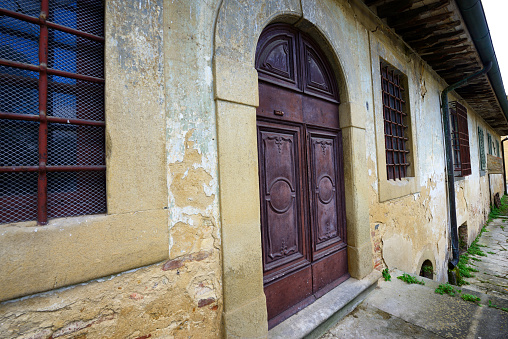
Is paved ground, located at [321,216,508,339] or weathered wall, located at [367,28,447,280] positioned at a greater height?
weathered wall, located at [367,28,447,280]

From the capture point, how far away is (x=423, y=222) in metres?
4.66

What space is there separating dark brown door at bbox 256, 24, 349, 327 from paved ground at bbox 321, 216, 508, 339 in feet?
1.41

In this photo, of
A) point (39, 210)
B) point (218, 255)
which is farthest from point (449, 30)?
point (39, 210)

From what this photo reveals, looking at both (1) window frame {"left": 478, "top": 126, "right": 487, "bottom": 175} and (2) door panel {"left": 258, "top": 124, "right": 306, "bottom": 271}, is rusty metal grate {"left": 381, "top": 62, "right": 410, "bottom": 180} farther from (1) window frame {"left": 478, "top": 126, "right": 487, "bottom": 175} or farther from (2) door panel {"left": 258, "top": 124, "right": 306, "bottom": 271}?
(1) window frame {"left": 478, "top": 126, "right": 487, "bottom": 175}

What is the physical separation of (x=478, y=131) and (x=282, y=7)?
12376 mm

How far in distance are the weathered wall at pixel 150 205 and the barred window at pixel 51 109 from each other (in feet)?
0.42

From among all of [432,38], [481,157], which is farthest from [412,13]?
[481,157]

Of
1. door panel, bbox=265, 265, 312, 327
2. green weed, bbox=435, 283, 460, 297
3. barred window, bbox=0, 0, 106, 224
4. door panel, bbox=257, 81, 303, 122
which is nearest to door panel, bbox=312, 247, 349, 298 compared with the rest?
door panel, bbox=265, 265, 312, 327

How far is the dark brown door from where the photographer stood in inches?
90.5

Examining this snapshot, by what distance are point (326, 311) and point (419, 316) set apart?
1006 millimetres

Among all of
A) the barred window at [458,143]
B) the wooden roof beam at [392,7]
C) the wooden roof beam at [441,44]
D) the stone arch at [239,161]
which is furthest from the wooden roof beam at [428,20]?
the barred window at [458,143]

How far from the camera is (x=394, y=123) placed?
414 cm

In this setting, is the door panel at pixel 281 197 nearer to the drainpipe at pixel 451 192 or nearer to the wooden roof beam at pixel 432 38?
the wooden roof beam at pixel 432 38

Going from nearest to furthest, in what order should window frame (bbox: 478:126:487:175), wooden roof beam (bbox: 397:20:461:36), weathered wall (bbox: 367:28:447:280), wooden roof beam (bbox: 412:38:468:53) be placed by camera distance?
weathered wall (bbox: 367:28:447:280) → wooden roof beam (bbox: 397:20:461:36) → wooden roof beam (bbox: 412:38:468:53) → window frame (bbox: 478:126:487:175)
